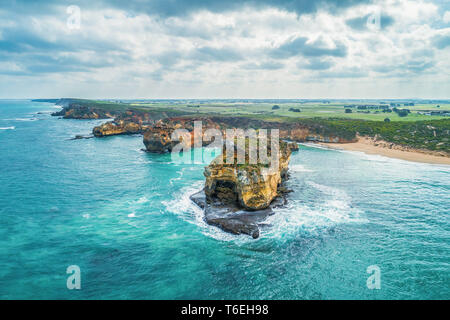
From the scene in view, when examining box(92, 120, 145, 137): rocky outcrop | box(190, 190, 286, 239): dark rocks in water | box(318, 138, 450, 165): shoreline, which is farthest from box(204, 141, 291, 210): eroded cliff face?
box(92, 120, 145, 137): rocky outcrop

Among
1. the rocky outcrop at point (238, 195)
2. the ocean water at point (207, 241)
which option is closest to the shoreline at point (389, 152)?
the ocean water at point (207, 241)

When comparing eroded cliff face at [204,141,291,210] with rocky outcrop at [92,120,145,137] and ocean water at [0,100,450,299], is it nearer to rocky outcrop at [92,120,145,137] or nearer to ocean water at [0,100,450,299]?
ocean water at [0,100,450,299]

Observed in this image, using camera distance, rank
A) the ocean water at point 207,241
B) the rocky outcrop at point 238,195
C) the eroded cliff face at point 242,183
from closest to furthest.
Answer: the ocean water at point 207,241 → the rocky outcrop at point 238,195 → the eroded cliff face at point 242,183

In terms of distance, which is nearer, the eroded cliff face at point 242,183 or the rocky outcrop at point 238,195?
the rocky outcrop at point 238,195

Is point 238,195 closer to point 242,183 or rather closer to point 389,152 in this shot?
point 242,183

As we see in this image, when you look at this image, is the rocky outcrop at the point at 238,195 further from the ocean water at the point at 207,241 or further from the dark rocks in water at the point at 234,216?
the ocean water at the point at 207,241

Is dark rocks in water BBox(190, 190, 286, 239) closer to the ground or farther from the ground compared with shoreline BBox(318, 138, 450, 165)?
closer to the ground
